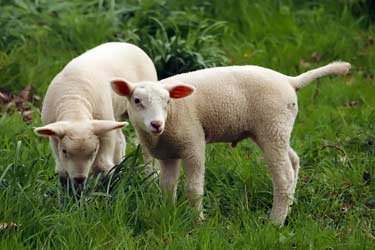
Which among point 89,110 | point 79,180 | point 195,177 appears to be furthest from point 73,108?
point 195,177

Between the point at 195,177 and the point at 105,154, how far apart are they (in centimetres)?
72

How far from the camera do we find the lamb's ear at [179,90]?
20.4 ft

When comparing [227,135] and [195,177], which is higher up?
[227,135]

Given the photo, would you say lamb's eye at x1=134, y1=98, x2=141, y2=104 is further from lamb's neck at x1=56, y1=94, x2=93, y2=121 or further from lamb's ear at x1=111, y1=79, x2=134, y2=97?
lamb's neck at x1=56, y1=94, x2=93, y2=121

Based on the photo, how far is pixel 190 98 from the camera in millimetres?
6484

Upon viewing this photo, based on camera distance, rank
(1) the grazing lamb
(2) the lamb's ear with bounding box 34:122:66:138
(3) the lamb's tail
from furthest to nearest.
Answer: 1. (3) the lamb's tail
2. (1) the grazing lamb
3. (2) the lamb's ear with bounding box 34:122:66:138

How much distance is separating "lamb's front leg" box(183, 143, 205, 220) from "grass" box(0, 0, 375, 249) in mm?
105

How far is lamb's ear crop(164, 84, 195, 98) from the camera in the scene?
6207 millimetres

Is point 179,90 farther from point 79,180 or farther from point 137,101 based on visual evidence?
point 79,180

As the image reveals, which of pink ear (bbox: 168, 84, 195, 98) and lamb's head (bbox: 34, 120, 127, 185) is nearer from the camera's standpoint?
pink ear (bbox: 168, 84, 195, 98)

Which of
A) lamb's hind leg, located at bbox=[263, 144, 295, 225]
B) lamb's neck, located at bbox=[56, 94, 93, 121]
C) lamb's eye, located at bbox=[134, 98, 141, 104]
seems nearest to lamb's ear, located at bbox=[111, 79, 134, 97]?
lamb's eye, located at bbox=[134, 98, 141, 104]

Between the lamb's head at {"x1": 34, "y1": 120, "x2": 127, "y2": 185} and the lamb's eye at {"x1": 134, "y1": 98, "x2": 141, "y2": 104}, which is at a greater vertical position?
the lamb's eye at {"x1": 134, "y1": 98, "x2": 141, "y2": 104}

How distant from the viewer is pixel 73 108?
6664 millimetres

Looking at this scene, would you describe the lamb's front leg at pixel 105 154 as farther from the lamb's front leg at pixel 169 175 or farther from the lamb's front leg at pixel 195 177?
the lamb's front leg at pixel 195 177
